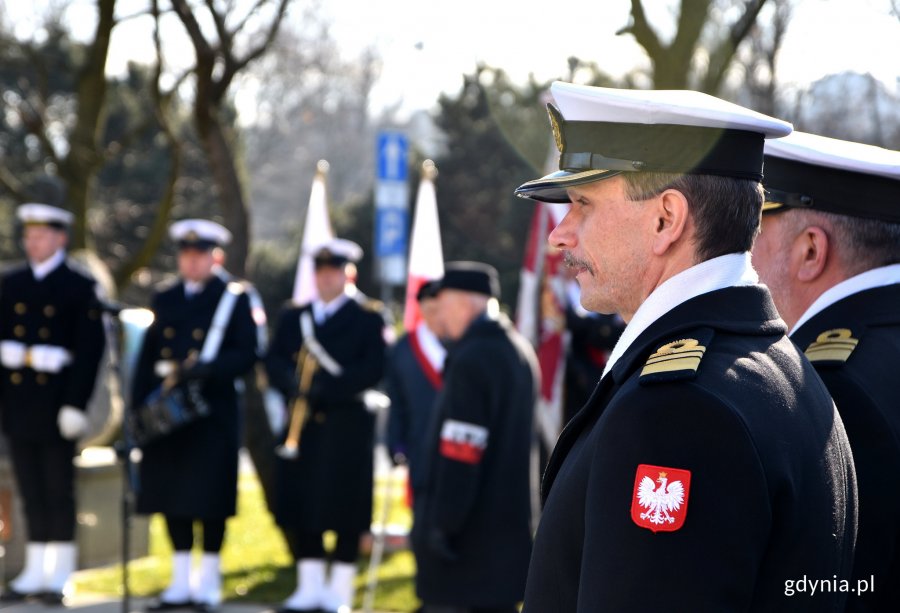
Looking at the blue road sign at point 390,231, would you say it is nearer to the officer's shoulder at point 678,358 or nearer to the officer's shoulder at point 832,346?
the officer's shoulder at point 832,346

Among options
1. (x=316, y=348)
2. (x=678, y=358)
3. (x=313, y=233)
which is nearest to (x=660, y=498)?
(x=678, y=358)

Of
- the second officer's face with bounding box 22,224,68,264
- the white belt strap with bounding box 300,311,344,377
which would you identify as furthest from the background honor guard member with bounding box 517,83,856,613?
the second officer's face with bounding box 22,224,68,264

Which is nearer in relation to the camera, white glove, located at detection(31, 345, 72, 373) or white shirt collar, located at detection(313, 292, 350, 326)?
white glove, located at detection(31, 345, 72, 373)

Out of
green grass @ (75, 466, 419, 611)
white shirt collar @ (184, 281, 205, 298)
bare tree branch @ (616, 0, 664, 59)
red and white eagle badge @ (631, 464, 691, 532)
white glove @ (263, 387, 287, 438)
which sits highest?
bare tree branch @ (616, 0, 664, 59)

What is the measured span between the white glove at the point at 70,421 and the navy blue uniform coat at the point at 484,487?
282cm

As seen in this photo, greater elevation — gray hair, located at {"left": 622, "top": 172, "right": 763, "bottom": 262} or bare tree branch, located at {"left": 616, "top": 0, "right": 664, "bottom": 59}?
bare tree branch, located at {"left": 616, "top": 0, "right": 664, "bottom": 59}

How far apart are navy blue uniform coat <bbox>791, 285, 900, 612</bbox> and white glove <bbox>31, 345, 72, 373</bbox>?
583cm

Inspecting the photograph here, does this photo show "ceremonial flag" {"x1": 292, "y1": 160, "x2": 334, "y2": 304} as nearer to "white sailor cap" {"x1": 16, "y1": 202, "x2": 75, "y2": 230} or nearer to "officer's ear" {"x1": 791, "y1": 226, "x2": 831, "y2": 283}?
"white sailor cap" {"x1": 16, "y1": 202, "x2": 75, "y2": 230}

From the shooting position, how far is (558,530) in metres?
1.84

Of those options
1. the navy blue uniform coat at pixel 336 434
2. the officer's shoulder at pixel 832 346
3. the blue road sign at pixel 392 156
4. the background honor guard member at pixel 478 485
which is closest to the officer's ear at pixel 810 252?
the officer's shoulder at pixel 832 346

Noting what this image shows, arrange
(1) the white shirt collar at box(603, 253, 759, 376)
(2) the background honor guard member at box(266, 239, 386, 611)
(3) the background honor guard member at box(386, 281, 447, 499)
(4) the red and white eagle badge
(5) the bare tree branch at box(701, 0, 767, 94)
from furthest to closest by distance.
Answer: (3) the background honor guard member at box(386, 281, 447, 499), (2) the background honor guard member at box(266, 239, 386, 611), (5) the bare tree branch at box(701, 0, 767, 94), (1) the white shirt collar at box(603, 253, 759, 376), (4) the red and white eagle badge

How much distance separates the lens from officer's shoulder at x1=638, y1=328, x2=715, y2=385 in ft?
5.58

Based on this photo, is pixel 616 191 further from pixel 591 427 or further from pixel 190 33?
pixel 190 33

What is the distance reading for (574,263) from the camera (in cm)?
208
